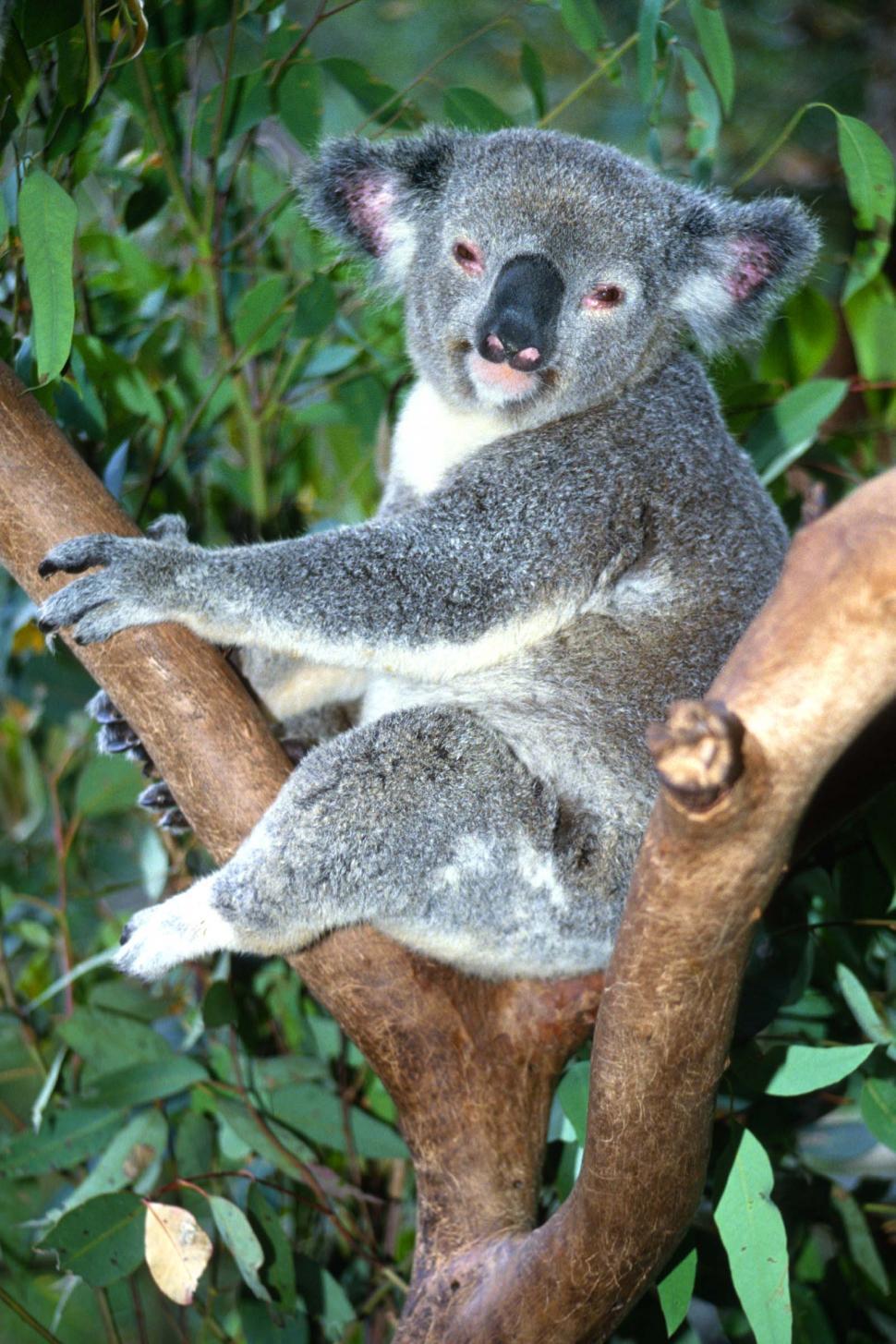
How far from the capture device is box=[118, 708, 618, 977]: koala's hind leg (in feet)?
6.76

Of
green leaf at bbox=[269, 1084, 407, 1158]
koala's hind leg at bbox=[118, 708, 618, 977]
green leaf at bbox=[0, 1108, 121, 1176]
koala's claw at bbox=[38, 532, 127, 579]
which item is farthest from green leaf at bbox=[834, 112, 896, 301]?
green leaf at bbox=[0, 1108, 121, 1176]

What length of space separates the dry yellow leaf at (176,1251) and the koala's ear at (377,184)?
2.03 metres

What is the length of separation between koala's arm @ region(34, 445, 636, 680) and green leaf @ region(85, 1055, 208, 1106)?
99 cm

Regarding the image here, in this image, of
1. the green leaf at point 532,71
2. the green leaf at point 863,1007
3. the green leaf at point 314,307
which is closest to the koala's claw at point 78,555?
the green leaf at point 314,307

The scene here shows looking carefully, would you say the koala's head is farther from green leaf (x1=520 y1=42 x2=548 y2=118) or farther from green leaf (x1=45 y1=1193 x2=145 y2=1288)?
green leaf (x1=45 y1=1193 x2=145 y2=1288)

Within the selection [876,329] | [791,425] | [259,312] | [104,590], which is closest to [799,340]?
[876,329]

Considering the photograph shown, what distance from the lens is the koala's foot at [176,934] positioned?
2.15 meters

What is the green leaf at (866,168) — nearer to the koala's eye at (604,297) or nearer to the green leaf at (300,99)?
the koala's eye at (604,297)

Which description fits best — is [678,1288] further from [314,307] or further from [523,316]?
[314,307]

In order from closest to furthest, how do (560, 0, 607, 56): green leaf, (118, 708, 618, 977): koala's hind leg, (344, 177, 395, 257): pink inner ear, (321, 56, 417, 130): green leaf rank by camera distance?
(118, 708, 618, 977): koala's hind leg → (560, 0, 607, 56): green leaf → (344, 177, 395, 257): pink inner ear → (321, 56, 417, 130): green leaf

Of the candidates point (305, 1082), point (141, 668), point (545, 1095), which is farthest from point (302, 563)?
point (305, 1082)

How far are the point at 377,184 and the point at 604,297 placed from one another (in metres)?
0.61

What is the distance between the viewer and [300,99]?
284 cm

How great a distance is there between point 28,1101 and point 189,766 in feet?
8.49
